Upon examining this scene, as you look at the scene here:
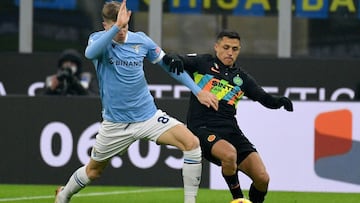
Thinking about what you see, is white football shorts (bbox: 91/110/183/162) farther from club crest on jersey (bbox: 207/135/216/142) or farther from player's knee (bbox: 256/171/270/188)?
player's knee (bbox: 256/171/270/188)

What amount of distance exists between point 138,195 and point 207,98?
125 inches

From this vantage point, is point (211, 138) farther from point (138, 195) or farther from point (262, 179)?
point (138, 195)

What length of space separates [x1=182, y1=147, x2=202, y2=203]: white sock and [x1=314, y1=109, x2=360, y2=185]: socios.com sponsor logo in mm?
4356

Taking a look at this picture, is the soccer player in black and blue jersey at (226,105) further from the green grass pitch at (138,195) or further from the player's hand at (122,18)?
the green grass pitch at (138,195)

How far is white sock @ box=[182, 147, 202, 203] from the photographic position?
1078cm

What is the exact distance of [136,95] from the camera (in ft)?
35.9

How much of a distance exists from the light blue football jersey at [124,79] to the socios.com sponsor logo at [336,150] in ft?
14.3

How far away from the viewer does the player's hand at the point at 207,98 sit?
438 inches

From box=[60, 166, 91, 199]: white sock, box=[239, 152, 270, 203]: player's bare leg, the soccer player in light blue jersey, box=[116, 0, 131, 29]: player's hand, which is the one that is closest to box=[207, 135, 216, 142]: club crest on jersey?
box=[239, 152, 270, 203]: player's bare leg

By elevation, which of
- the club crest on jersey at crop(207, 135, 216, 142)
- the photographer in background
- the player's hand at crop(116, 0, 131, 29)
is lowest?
the club crest on jersey at crop(207, 135, 216, 142)

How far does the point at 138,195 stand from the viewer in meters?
14.0

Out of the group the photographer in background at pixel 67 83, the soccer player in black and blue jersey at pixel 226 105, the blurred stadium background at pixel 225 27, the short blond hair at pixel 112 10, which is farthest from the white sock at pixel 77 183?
the blurred stadium background at pixel 225 27

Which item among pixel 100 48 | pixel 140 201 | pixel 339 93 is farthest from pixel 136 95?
A: pixel 339 93

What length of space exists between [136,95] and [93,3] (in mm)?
8797
